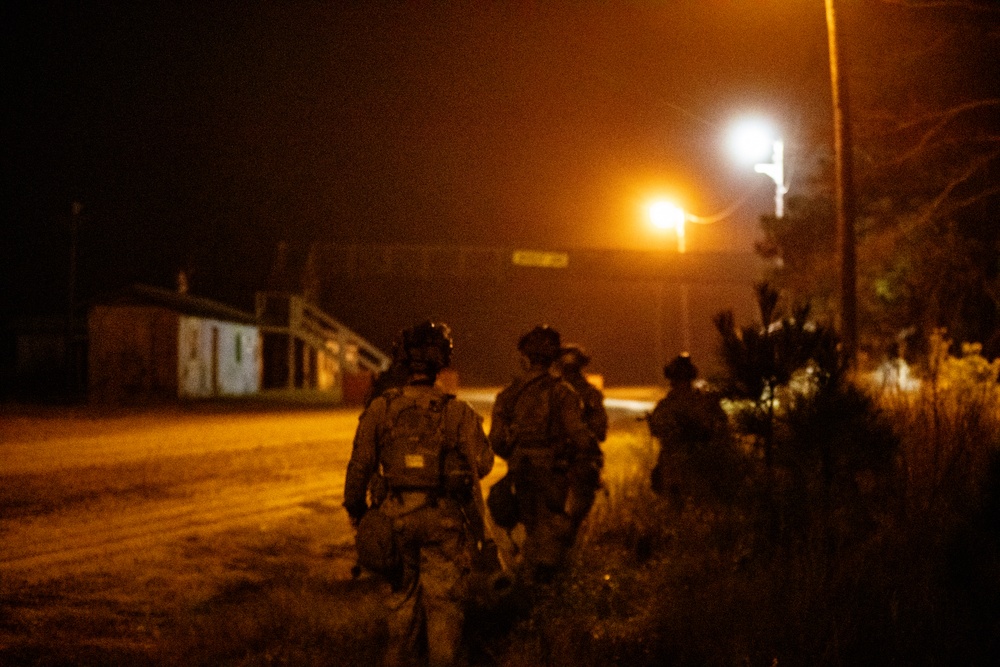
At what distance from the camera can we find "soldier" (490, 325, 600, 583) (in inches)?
257

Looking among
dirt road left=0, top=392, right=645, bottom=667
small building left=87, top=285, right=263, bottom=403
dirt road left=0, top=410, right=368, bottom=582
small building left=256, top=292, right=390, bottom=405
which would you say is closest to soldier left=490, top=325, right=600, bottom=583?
dirt road left=0, top=392, right=645, bottom=667

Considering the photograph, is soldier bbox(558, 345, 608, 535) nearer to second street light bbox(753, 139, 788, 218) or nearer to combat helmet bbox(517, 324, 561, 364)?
combat helmet bbox(517, 324, 561, 364)

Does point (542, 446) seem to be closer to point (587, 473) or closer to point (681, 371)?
point (587, 473)

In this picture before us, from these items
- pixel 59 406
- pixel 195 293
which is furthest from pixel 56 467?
pixel 195 293

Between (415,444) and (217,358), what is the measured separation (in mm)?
30579

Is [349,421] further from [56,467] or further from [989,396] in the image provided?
[989,396]

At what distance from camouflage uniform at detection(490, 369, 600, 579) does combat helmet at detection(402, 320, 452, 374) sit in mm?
1900

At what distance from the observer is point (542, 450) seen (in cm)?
654

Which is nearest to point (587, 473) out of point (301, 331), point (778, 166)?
point (778, 166)

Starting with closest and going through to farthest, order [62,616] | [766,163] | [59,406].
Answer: [62,616] < [766,163] < [59,406]

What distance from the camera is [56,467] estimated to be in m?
13.9

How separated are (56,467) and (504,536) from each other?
833 centimetres

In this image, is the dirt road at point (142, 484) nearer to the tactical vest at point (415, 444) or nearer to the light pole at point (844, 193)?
the tactical vest at point (415, 444)

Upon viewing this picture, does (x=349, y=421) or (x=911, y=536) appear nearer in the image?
(x=911, y=536)
